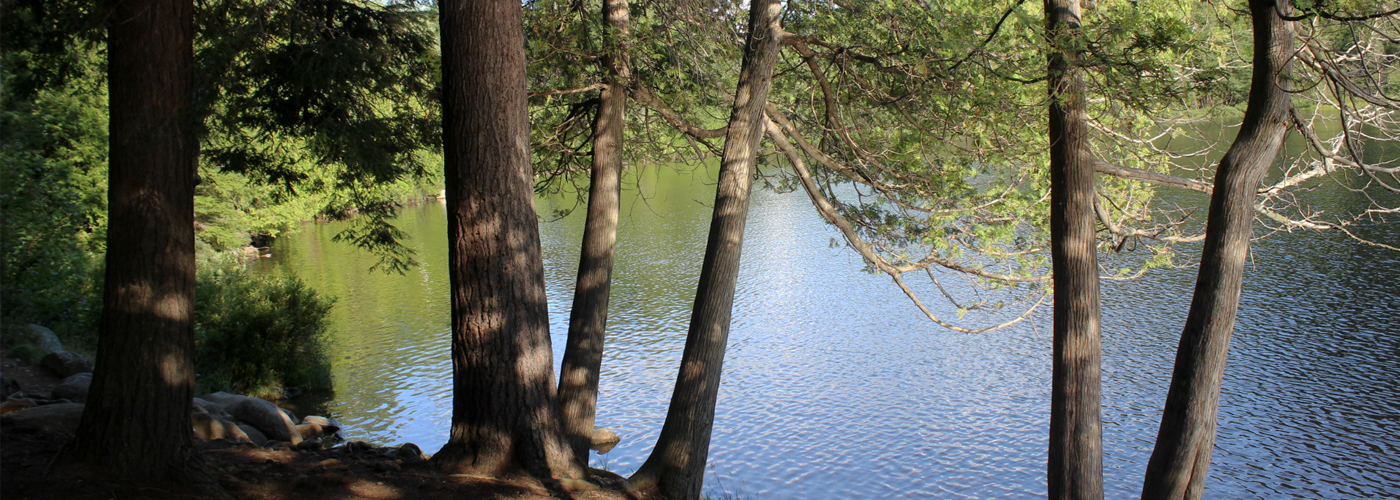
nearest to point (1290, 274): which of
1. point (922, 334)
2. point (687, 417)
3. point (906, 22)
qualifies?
point (922, 334)

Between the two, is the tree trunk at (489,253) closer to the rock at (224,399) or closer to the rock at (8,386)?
the rock at (8,386)

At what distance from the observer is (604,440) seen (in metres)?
11.4

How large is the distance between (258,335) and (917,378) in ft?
33.9

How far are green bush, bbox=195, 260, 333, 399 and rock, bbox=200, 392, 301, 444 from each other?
116 inches

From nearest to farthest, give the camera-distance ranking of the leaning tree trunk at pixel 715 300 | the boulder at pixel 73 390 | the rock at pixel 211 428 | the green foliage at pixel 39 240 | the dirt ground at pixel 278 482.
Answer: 1. the dirt ground at pixel 278 482
2. the leaning tree trunk at pixel 715 300
3. the rock at pixel 211 428
4. the boulder at pixel 73 390
5. the green foliage at pixel 39 240

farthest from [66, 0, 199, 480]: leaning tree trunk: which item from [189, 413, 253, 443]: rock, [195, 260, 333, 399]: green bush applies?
[195, 260, 333, 399]: green bush

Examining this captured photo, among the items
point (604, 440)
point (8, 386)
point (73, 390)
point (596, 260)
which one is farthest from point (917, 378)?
point (8, 386)

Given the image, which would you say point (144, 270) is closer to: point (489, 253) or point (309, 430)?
point (489, 253)

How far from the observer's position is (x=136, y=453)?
3693 mm

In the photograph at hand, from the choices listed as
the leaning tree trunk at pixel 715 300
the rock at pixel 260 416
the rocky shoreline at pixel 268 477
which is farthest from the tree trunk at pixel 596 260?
the rock at pixel 260 416

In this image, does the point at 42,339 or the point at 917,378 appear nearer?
the point at 42,339

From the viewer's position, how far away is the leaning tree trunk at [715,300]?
18.9 ft

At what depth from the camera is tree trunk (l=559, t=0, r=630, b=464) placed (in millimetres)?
6828

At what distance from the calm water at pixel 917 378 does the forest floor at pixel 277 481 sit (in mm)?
5125
